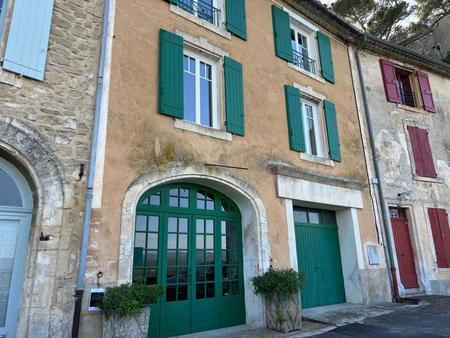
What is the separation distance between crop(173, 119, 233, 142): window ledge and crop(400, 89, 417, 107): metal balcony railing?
762 centimetres

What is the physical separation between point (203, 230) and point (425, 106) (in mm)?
8998

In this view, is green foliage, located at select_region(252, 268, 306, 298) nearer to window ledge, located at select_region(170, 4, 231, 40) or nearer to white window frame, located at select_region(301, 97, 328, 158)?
white window frame, located at select_region(301, 97, 328, 158)

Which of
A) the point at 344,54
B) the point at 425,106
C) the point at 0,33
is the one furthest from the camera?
the point at 425,106

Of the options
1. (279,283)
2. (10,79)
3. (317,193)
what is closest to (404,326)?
(279,283)

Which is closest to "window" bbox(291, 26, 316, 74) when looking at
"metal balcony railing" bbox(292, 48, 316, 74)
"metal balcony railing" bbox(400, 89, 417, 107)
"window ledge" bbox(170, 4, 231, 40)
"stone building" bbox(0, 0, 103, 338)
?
"metal balcony railing" bbox(292, 48, 316, 74)

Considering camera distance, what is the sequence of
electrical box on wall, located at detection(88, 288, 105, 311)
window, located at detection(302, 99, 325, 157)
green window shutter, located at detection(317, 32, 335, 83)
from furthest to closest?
green window shutter, located at detection(317, 32, 335, 83) < window, located at detection(302, 99, 325, 157) < electrical box on wall, located at detection(88, 288, 105, 311)

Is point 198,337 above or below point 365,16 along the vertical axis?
below

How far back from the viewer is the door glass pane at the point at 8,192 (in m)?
4.34

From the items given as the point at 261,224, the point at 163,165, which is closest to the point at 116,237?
the point at 163,165

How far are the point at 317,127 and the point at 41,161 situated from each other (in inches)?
Answer: 249

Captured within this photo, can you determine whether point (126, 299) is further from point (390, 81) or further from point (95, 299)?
point (390, 81)

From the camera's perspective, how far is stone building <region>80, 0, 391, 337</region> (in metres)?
5.19

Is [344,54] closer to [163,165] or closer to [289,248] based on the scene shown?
[289,248]

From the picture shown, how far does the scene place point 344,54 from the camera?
1016 cm
